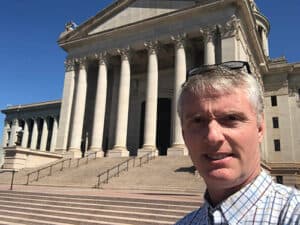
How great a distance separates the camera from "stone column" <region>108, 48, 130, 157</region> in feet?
102

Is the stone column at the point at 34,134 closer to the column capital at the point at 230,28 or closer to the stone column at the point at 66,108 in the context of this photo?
the stone column at the point at 66,108

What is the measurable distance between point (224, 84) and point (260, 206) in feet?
2.28

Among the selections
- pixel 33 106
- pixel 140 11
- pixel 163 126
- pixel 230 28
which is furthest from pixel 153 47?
pixel 33 106

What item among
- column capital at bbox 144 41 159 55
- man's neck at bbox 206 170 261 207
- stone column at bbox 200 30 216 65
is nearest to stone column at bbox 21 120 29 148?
column capital at bbox 144 41 159 55

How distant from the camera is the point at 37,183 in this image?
23125 mm

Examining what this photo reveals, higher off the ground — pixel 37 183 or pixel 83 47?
pixel 83 47

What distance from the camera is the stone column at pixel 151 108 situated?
2928cm

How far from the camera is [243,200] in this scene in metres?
1.51

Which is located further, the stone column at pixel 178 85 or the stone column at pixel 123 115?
the stone column at pixel 123 115

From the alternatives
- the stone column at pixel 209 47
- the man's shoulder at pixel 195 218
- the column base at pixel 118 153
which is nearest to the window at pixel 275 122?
the stone column at pixel 209 47

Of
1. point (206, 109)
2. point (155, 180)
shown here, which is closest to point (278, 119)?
point (155, 180)

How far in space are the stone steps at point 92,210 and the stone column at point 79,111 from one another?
20.0 metres

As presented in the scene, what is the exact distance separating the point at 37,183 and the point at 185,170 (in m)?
11.7

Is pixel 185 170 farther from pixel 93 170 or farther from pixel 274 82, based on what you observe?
pixel 274 82
